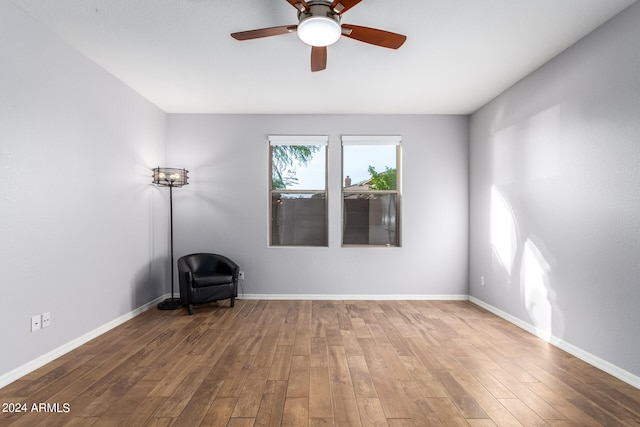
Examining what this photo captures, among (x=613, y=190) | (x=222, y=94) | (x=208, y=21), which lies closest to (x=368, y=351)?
(x=613, y=190)

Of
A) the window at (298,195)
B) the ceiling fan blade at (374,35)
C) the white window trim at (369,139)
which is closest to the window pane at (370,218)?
the window at (298,195)

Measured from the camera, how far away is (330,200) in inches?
194

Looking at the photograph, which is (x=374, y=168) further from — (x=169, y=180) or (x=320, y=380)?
(x=320, y=380)

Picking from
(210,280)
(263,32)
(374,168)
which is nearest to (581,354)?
(374,168)

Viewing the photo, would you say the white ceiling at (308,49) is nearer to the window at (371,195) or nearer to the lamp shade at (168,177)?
the window at (371,195)

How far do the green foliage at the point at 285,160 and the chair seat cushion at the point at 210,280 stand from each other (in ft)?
4.96

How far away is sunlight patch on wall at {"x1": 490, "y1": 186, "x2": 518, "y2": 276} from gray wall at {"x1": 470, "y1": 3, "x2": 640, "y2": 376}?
0.04 feet

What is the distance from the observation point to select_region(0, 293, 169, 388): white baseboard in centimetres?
237

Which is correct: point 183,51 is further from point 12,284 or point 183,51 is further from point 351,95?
point 12,284

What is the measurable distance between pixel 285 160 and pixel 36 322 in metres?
3.39

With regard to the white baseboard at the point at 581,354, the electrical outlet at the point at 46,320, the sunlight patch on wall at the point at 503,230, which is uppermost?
the sunlight patch on wall at the point at 503,230

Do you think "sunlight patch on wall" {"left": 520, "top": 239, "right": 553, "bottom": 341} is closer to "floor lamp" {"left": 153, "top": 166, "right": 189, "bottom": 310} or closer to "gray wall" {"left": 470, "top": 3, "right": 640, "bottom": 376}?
"gray wall" {"left": 470, "top": 3, "right": 640, "bottom": 376}

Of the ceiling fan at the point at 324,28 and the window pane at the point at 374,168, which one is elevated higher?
the ceiling fan at the point at 324,28

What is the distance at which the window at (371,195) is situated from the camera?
16.4 feet
